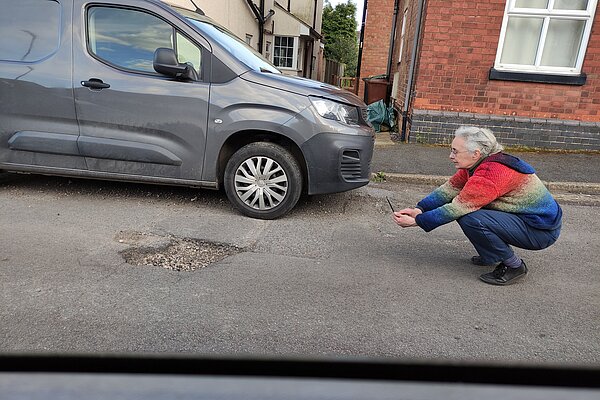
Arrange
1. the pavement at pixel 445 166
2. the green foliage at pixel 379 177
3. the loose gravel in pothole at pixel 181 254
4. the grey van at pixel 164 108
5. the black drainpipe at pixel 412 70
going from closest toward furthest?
the loose gravel in pothole at pixel 181 254
the grey van at pixel 164 108
the pavement at pixel 445 166
the green foliage at pixel 379 177
the black drainpipe at pixel 412 70

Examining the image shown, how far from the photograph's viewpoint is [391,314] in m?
2.75

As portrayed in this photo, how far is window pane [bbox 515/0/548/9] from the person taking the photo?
7.64 m

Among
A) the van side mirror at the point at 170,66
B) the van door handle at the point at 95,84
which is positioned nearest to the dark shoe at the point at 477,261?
the van side mirror at the point at 170,66

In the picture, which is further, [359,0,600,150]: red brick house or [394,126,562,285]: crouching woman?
[359,0,600,150]: red brick house

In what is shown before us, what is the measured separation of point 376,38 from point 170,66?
14.9 metres

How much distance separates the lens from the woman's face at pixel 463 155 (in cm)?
315

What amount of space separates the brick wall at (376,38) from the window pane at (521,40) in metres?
9.79

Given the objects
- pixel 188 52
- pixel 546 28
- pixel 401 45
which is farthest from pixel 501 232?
pixel 401 45

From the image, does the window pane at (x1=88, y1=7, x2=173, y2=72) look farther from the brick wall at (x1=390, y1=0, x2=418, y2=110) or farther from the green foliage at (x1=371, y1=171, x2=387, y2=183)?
the brick wall at (x1=390, y1=0, x2=418, y2=110)

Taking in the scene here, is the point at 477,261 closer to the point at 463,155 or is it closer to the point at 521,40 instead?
the point at 463,155

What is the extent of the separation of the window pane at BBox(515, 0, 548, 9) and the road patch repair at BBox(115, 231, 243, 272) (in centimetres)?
687

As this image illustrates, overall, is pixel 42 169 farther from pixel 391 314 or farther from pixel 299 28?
pixel 299 28

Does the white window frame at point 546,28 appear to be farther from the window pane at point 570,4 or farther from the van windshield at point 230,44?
the van windshield at point 230,44

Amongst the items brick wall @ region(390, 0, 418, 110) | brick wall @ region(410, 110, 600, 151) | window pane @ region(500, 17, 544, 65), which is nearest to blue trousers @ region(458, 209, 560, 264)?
brick wall @ region(410, 110, 600, 151)
